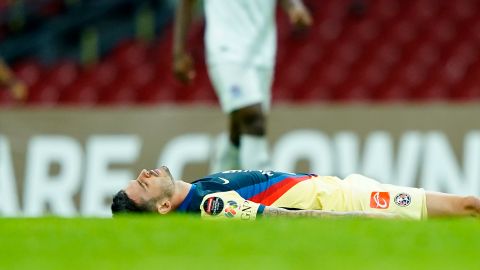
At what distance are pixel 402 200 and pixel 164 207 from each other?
1.06 m

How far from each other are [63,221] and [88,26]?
8134 mm

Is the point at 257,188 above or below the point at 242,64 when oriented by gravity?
below

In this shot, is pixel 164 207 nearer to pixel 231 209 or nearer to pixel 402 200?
pixel 231 209

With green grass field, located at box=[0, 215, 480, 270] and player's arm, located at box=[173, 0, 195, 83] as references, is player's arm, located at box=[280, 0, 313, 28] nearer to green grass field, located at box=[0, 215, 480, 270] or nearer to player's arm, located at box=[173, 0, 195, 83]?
player's arm, located at box=[173, 0, 195, 83]

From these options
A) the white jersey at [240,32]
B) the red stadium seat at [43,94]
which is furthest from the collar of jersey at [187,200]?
the red stadium seat at [43,94]

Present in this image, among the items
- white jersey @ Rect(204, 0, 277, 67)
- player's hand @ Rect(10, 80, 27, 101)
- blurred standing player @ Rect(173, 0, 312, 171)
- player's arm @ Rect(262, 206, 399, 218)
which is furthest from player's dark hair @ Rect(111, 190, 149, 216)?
player's hand @ Rect(10, 80, 27, 101)

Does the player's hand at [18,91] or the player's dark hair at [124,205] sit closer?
the player's dark hair at [124,205]

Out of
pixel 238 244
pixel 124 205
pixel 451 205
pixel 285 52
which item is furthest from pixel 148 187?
pixel 285 52

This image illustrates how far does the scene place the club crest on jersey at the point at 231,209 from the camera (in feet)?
16.9

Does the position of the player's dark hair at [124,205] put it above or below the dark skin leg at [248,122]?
below

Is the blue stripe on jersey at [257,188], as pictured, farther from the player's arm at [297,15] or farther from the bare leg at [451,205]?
the player's arm at [297,15]

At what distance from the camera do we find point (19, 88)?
12055mm

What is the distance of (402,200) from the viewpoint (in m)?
5.46

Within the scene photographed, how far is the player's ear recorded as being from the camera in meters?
5.47
